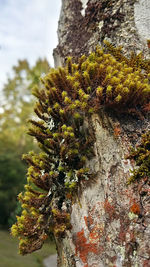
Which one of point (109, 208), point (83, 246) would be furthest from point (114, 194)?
point (83, 246)

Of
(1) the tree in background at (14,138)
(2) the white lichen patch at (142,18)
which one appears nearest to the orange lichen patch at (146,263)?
(2) the white lichen patch at (142,18)

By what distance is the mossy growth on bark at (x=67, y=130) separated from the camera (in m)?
1.47

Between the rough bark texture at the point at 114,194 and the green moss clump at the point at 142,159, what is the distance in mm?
40

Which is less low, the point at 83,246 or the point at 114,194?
the point at 114,194

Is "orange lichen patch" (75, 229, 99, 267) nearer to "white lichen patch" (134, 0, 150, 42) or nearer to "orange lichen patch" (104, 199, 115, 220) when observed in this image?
"orange lichen patch" (104, 199, 115, 220)

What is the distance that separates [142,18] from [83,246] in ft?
6.15

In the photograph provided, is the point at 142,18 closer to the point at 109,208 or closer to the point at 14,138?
the point at 109,208

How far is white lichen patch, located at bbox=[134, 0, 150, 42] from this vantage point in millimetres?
1873

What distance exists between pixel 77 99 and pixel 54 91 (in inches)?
7.1

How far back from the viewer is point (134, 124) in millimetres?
1557

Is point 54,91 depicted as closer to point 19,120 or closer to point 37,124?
point 37,124

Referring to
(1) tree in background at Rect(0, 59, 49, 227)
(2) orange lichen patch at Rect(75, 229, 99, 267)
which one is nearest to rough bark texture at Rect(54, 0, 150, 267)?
(2) orange lichen patch at Rect(75, 229, 99, 267)

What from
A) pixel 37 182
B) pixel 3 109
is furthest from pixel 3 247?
pixel 3 109

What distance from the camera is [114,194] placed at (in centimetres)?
136
